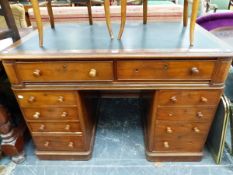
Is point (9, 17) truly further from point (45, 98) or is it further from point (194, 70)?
point (194, 70)

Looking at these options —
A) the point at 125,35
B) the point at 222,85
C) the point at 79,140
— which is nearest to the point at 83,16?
the point at 125,35

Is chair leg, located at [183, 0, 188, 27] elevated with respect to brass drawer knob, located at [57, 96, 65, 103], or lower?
elevated

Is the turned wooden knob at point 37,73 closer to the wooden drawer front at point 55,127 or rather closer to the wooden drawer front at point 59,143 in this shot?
the wooden drawer front at point 55,127

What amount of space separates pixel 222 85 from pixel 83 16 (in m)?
1.11

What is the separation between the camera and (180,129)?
115 centimetres

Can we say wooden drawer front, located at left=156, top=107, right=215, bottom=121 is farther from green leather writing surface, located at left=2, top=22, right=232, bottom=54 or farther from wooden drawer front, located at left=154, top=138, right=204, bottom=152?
green leather writing surface, located at left=2, top=22, right=232, bottom=54

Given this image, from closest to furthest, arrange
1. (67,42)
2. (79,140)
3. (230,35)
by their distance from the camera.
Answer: (67,42) < (79,140) < (230,35)

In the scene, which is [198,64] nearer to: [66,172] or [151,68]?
[151,68]

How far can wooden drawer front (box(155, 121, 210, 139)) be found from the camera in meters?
1.12

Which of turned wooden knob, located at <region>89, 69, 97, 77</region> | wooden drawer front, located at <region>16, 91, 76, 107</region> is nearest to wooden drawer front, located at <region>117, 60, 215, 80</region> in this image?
turned wooden knob, located at <region>89, 69, 97, 77</region>

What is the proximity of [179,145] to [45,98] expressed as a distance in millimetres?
886

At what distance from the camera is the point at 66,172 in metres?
1.27

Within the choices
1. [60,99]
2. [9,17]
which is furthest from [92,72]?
[9,17]

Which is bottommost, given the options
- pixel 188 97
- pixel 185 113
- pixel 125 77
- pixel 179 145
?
pixel 179 145
